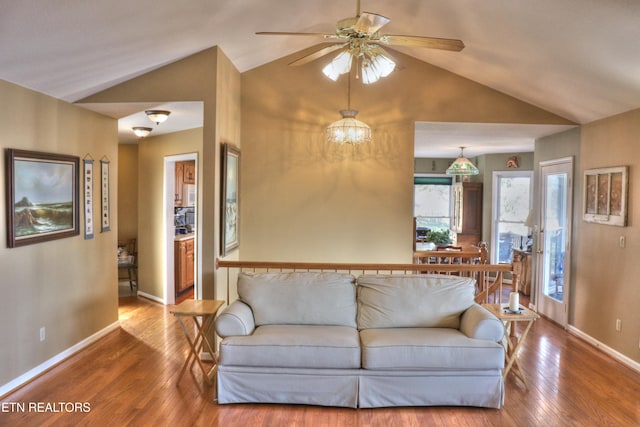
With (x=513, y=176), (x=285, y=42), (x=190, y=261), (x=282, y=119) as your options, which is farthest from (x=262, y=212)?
(x=513, y=176)

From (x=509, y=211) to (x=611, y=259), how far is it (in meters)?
4.02

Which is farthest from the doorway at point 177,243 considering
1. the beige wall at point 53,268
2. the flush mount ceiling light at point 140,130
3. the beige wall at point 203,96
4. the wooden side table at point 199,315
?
the wooden side table at point 199,315

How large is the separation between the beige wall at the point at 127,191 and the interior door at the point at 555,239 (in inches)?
242

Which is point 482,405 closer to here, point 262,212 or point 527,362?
point 527,362

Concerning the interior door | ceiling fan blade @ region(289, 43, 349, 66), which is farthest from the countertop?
the interior door

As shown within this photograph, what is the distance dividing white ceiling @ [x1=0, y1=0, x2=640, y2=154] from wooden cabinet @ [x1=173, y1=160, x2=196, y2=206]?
111 inches

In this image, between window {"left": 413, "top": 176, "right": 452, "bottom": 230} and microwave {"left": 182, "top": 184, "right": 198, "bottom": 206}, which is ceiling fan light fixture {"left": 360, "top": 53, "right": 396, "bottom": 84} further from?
window {"left": 413, "top": 176, "right": 452, "bottom": 230}

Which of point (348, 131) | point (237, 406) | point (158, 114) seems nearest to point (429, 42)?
point (348, 131)

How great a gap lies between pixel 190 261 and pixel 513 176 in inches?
239

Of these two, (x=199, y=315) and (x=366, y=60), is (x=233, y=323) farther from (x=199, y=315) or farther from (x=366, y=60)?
(x=366, y=60)

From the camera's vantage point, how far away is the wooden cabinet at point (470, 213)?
854 cm

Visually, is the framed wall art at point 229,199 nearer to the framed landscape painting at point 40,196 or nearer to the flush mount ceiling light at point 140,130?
the framed landscape painting at point 40,196

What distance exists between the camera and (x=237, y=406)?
10.3ft

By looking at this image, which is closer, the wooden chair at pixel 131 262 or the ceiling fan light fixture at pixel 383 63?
the ceiling fan light fixture at pixel 383 63
